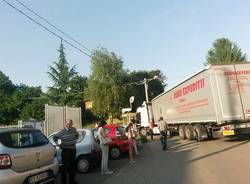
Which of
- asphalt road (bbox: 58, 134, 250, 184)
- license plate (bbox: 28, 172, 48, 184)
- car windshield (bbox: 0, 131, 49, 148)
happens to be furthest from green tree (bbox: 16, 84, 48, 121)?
license plate (bbox: 28, 172, 48, 184)

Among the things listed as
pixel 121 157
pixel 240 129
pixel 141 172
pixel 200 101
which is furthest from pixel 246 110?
pixel 141 172

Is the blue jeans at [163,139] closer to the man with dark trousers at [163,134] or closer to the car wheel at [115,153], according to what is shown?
the man with dark trousers at [163,134]

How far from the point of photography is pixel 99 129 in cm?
1355

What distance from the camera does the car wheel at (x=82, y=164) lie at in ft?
45.4

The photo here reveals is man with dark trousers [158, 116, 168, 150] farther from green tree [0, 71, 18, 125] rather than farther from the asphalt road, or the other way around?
green tree [0, 71, 18, 125]

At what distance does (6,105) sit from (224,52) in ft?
147

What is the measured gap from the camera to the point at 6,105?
88.5m

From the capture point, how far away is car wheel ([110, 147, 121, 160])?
18.2m

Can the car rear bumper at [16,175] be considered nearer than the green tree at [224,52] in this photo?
Yes

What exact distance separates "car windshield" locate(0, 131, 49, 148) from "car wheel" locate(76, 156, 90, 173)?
408cm

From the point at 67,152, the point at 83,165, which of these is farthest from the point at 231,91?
the point at 67,152

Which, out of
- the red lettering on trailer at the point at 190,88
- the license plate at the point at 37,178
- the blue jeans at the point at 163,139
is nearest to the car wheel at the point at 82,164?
the license plate at the point at 37,178

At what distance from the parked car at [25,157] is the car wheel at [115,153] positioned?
27.4ft

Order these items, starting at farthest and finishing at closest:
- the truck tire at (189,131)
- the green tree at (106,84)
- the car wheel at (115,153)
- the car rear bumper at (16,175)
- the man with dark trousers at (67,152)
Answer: the green tree at (106,84) → the truck tire at (189,131) → the car wheel at (115,153) → the man with dark trousers at (67,152) → the car rear bumper at (16,175)
